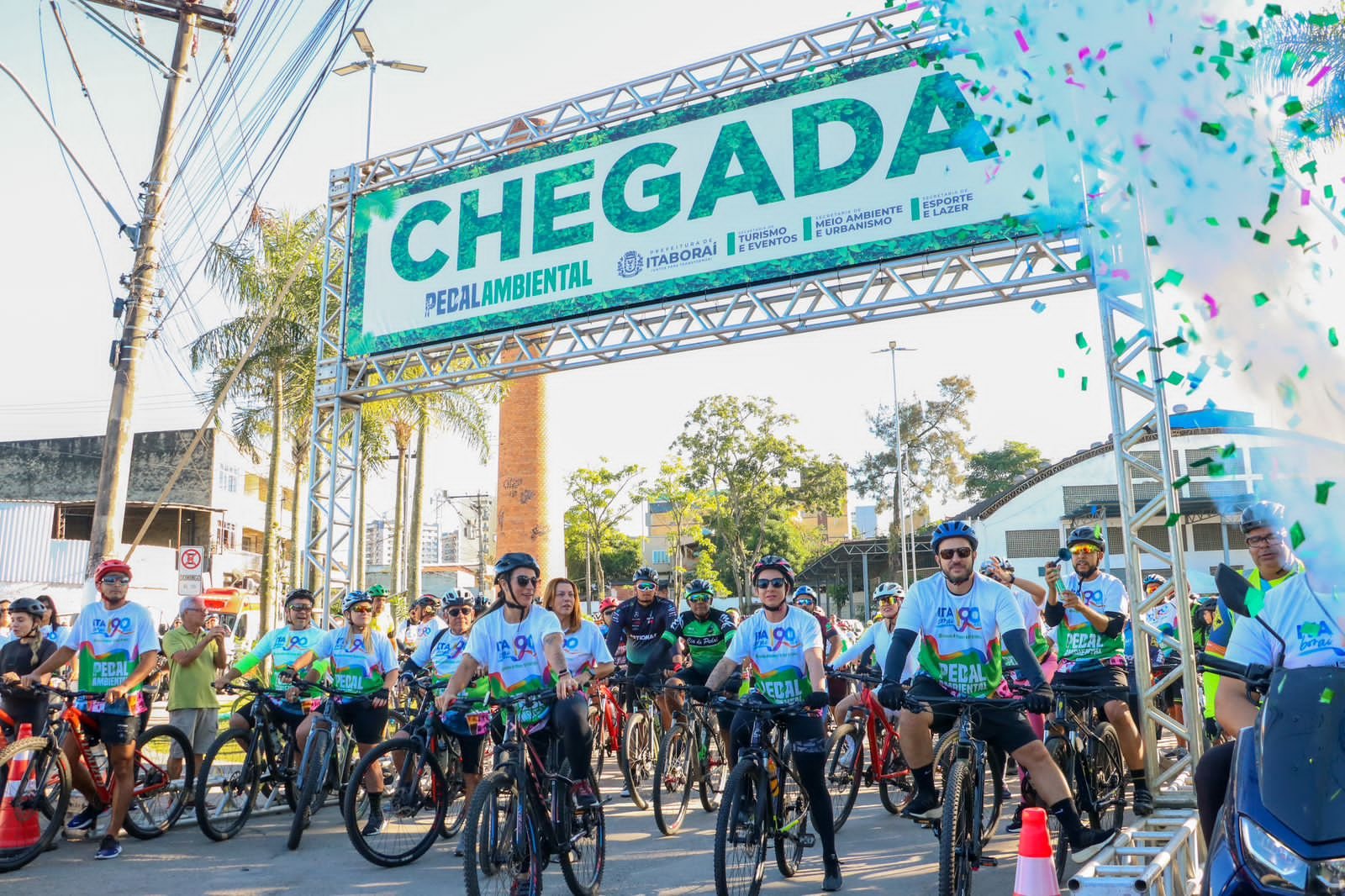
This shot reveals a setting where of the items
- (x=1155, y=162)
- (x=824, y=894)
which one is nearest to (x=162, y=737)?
(x=824, y=894)

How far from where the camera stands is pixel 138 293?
13.1m

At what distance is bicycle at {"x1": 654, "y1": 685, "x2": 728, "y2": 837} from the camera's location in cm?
824

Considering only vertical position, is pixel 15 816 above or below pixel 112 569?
below

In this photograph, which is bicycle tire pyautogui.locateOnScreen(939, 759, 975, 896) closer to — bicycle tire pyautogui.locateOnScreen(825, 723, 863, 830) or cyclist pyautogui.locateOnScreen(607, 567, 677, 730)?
bicycle tire pyautogui.locateOnScreen(825, 723, 863, 830)

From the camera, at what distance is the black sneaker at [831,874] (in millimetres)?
6426

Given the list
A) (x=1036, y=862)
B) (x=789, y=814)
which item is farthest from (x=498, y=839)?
(x=1036, y=862)

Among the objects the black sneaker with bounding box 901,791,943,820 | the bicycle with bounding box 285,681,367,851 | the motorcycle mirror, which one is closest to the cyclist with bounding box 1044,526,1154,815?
the black sneaker with bounding box 901,791,943,820

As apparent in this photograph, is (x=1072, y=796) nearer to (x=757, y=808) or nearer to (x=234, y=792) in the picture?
(x=757, y=808)

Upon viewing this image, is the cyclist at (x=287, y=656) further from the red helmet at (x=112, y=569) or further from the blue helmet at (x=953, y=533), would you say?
the blue helmet at (x=953, y=533)

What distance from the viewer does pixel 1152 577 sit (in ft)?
34.2

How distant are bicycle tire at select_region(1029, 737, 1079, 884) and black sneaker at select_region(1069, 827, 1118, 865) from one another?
2.6 inches

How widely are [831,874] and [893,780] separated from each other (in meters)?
2.42

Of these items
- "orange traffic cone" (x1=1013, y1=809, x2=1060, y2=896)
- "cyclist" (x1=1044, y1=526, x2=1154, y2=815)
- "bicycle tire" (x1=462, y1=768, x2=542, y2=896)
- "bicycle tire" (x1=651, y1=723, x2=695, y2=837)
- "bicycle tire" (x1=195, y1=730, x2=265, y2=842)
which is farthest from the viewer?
"bicycle tire" (x1=651, y1=723, x2=695, y2=837)

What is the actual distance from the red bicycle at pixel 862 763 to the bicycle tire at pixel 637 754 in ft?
5.49
